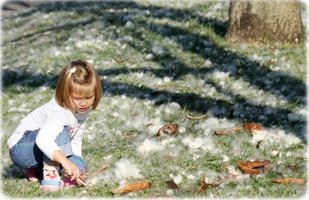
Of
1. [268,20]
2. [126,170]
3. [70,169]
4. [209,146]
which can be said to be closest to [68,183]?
[70,169]

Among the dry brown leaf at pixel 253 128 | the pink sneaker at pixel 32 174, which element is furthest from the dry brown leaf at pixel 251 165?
the pink sneaker at pixel 32 174

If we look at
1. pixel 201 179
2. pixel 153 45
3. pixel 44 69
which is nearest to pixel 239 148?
pixel 201 179

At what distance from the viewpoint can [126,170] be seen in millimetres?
3219

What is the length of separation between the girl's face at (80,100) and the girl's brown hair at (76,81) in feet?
0.11

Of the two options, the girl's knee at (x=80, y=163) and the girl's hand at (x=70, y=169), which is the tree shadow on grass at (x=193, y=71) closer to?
the girl's knee at (x=80, y=163)

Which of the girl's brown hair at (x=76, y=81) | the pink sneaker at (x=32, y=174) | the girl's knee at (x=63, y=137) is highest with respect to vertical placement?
the girl's brown hair at (x=76, y=81)

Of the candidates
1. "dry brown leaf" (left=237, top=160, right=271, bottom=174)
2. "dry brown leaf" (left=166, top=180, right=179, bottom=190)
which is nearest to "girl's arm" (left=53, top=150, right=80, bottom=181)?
"dry brown leaf" (left=166, top=180, right=179, bottom=190)

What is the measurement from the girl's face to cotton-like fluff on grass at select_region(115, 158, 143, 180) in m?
0.70

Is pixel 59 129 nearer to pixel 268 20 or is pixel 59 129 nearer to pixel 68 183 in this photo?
pixel 68 183

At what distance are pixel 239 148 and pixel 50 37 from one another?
5397 millimetres

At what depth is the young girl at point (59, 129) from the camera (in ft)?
9.21

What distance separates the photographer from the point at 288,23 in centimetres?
555

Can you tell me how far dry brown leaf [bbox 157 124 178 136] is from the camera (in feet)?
12.4

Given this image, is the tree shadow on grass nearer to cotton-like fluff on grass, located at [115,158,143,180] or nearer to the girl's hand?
cotton-like fluff on grass, located at [115,158,143,180]
